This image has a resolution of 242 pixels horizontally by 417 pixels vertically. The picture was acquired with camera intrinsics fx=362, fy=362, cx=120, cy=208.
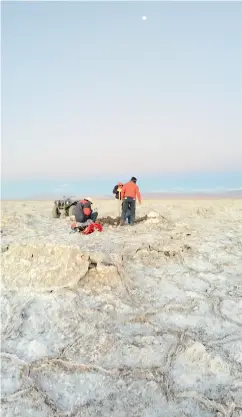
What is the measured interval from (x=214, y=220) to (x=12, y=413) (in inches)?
371

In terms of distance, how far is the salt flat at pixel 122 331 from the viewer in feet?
10.4

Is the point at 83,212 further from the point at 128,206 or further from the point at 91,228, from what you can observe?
the point at 128,206

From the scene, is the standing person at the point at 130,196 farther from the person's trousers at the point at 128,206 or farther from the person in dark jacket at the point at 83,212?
the person in dark jacket at the point at 83,212

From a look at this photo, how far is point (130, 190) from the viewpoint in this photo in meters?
10.8

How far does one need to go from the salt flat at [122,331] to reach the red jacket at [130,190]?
3501 mm

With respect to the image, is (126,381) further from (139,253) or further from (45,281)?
(139,253)

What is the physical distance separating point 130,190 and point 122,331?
6.90 metres

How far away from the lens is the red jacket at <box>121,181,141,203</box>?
10797 millimetres

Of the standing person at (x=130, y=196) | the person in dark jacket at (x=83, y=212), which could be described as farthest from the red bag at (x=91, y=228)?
the standing person at (x=130, y=196)

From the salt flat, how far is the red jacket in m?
3.50

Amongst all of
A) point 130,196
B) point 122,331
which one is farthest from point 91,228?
point 122,331

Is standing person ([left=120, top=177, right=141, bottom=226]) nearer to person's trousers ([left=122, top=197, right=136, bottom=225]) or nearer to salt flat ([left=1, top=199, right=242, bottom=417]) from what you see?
person's trousers ([left=122, top=197, right=136, bottom=225])

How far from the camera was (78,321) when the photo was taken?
175 inches

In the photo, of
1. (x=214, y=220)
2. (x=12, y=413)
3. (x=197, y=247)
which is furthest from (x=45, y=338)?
(x=214, y=220)
